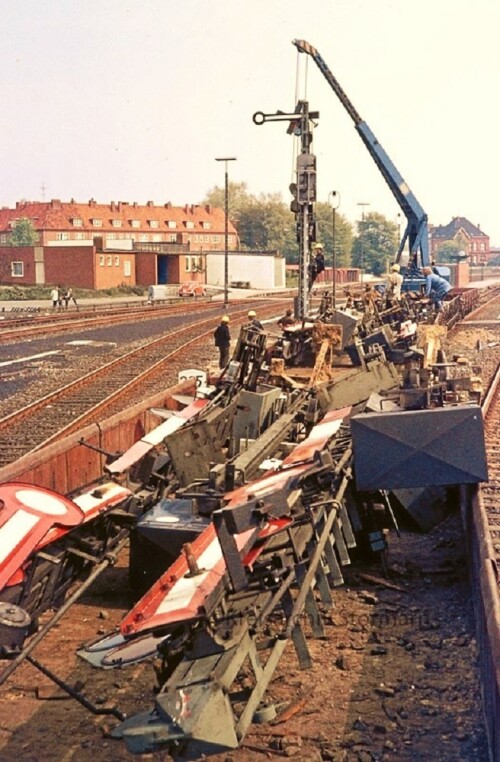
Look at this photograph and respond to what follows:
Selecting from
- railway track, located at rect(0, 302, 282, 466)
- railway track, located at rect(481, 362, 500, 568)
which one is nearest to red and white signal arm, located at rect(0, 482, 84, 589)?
railway track, located at rect(481, 362, 500, 568)

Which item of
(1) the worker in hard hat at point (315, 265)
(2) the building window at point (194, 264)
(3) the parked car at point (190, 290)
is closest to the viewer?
(1) the worker in hard hat at point (315, 265)

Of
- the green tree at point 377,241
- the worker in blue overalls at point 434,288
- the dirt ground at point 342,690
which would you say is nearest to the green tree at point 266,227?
the green tree at point 377,241

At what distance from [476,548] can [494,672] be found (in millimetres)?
2911

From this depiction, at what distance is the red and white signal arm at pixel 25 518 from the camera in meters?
6.11

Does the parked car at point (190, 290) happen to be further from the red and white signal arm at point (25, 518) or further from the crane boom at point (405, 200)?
the red and white signal arm at point (25, 518)

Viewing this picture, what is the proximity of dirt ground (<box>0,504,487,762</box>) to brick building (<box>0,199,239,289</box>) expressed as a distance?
201 ft

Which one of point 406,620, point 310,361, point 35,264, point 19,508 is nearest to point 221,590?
point 19,508

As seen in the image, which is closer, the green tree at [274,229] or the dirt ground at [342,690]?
the dirt ground at [342,690]

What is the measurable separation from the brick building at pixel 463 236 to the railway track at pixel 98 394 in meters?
158

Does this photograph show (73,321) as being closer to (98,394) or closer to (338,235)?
(98,394)

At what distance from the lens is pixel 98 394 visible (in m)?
20.8

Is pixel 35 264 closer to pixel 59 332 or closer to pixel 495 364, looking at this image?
pixel 59 332

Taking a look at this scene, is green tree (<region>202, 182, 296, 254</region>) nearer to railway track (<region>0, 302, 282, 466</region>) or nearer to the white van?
the white van

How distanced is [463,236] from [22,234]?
110m
